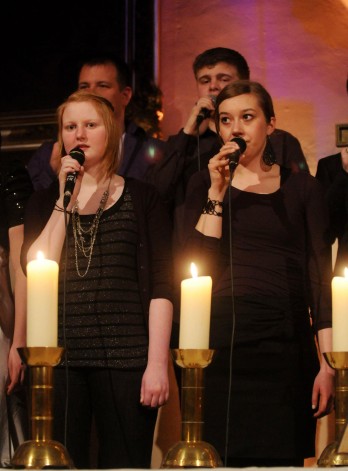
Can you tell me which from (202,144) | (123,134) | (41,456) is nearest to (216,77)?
(202,144)

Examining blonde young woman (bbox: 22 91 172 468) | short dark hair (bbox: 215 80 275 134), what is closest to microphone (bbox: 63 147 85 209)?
blonde young woman (bbox: 22 91 172 468)

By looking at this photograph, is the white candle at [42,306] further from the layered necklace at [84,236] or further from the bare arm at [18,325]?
the bare arm at [18,325]

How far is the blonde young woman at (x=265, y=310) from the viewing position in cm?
265

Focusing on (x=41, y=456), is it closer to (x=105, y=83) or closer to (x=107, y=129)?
(x=107, y=129)

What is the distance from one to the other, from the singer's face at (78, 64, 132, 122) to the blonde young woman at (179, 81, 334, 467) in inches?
35.3

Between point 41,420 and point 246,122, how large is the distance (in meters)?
1.51

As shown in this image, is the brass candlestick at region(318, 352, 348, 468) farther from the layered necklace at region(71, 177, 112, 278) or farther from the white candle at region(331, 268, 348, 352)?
the layered necklace at region(71, 177, 112, 278)

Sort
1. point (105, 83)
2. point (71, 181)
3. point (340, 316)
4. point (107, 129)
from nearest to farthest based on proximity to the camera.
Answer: point (340, 316), point (71, 181), point (107, 129), point (105, 83)

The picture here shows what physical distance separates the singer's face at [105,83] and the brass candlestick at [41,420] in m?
2.05

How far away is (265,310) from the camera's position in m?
2.71

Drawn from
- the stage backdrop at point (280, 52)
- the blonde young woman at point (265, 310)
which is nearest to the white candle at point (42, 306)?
the blonde young woman at point (265, 310)

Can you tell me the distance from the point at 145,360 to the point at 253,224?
517 mm

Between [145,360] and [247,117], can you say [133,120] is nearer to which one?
[247,117]

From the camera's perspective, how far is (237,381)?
2701 millimetres
